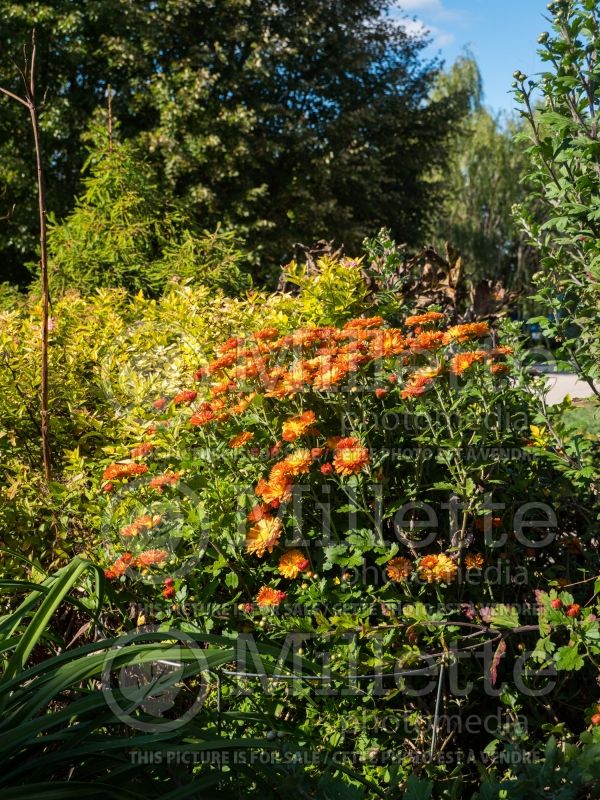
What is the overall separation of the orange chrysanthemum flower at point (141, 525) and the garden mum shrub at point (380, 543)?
0.04ft

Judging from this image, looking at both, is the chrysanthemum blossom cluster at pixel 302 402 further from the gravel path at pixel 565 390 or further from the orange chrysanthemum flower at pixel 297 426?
the gravel path at pixel 565 390

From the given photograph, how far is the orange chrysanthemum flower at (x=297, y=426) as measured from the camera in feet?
7.60

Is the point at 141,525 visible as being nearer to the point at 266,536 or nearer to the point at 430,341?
the point at 266,536

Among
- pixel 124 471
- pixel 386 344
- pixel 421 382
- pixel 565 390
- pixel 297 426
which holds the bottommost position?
pixel 565 390

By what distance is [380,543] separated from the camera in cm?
222

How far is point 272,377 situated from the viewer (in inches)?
98.0

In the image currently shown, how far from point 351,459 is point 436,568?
0.37 m

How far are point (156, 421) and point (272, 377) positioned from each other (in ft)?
2.30

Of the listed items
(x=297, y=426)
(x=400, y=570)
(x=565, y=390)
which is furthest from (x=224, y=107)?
(x=400, y=570)

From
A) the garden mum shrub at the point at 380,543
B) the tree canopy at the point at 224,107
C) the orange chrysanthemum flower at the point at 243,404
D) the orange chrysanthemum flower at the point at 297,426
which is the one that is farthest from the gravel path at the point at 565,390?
the orange chrysanthemum flower at the point at 297,426

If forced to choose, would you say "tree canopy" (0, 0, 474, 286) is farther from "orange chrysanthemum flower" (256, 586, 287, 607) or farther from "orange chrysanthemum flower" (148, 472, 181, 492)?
"orange chrysanthemum flower" (256, 586, 287, 607)

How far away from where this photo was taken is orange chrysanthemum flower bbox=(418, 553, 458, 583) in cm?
217

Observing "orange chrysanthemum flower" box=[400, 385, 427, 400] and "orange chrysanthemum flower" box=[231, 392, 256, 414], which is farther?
"orange chrysanthemum flower" box=[231, 392, 256, 414]

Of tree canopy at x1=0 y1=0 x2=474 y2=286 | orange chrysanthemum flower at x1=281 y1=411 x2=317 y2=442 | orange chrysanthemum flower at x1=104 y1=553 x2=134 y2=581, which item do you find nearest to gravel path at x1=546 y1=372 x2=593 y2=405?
tree canopy at x1=0 y1=0 x2=474 y2=286
